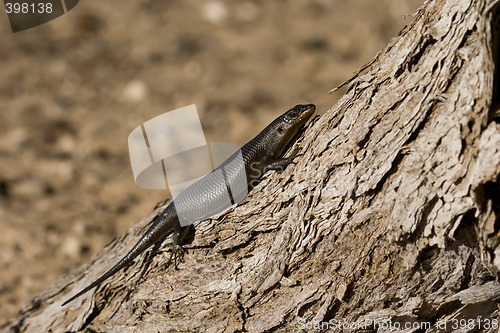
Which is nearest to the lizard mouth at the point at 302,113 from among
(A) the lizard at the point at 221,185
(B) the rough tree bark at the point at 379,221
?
(A) the lizard at the point at 221,185

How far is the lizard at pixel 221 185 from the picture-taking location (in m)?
3.42

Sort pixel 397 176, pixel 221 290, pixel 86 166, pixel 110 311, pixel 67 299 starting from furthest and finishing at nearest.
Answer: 1. pixel 86 166
2. pixel 67 299
3. pixel 110 311
4. pixel 221 290
5. pixel 397 176

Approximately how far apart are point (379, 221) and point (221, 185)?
142cm

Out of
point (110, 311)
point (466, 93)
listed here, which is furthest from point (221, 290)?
point (466, 93)

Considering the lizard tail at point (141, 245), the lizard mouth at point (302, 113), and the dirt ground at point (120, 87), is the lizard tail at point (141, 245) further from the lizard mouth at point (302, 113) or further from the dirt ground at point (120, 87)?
the dirt ground at point (120, 87)

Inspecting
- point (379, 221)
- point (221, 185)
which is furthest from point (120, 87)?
point (379, 221)

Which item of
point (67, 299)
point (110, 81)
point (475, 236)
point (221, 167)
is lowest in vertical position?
point (475, 236)

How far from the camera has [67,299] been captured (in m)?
3.68

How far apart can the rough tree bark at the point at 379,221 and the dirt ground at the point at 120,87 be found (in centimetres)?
204

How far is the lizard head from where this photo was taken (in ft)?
12.0

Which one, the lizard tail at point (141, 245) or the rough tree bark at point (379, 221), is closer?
the rough tree bark at point (379, 221)

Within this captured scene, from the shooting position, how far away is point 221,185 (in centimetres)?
367

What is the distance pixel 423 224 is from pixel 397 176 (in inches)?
11.1

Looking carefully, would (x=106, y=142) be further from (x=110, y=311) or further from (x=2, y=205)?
(x=110, y=311)
